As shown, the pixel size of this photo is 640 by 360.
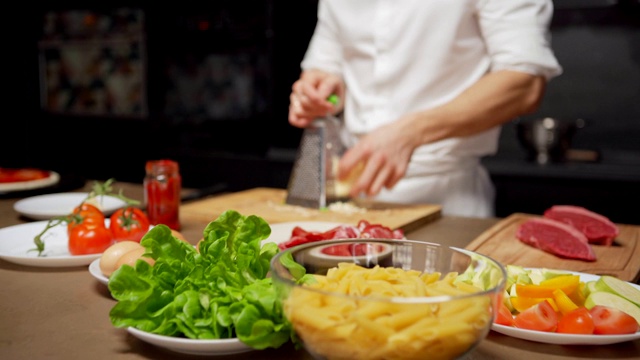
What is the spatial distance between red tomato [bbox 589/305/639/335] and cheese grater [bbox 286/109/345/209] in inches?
45.2

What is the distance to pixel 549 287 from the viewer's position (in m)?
0.96

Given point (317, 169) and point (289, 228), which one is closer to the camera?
point (289, 228)

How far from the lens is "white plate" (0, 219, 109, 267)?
1247mm

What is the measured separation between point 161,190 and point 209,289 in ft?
2.51

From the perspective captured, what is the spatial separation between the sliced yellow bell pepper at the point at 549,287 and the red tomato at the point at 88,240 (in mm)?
789

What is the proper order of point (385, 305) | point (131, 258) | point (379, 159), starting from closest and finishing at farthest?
point (385, 305), point (131, 258), point (379, 159)

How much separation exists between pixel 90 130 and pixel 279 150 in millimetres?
1559

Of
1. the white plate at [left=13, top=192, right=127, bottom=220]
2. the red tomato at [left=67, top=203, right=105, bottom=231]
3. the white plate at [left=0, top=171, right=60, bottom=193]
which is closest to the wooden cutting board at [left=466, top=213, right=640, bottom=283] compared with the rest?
the red tomato at [left=67, top=203, right=105, bottom=231]

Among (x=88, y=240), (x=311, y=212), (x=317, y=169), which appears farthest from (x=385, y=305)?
(x=317, y=169)

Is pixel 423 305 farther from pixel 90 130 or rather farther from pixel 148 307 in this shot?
pixel 90 130

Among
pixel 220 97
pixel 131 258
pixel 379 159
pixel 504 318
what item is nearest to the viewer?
pixel 504 318

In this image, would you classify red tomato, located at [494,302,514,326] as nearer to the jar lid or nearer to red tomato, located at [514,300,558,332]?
red tomato, located at [514,300,558,332]

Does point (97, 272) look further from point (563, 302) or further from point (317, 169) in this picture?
point (317, 169)

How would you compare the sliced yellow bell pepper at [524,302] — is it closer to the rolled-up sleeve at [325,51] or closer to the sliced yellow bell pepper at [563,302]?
the sliced yellow bell pepper at [563,302]
